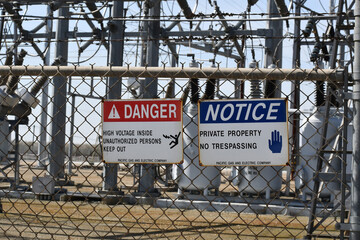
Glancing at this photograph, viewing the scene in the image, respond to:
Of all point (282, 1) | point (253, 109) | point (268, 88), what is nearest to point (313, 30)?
point (282, 1)

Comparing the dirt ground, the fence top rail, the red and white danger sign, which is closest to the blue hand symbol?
the fence top rail

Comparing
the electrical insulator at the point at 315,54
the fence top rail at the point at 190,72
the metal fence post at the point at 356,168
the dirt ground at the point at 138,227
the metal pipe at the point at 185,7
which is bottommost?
the dirt ground at the point at 138,227

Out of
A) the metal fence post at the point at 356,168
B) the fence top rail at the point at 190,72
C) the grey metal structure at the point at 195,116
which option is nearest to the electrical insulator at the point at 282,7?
the grey metal structure at the point at 195,116

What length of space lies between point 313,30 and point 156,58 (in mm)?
3194

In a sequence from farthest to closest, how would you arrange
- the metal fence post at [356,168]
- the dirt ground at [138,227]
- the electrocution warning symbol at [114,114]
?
the dirt ground at [138,227] → the electrocution warning symbol at [114,114] → the metal fence post at [356,168]

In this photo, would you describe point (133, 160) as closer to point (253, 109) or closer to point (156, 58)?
point (253, 109)

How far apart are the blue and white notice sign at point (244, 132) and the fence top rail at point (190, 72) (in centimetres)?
20

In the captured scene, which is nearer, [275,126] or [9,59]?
[275,126]

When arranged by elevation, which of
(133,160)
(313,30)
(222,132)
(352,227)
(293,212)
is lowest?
(293,212)

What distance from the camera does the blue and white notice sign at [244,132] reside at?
2.97m

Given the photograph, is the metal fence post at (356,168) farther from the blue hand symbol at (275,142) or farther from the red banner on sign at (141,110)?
the red banner on sign at (141,110)

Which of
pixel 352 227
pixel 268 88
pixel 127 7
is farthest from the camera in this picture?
pixel 127 7

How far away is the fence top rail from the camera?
10.1 feet

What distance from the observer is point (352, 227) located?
2.87 m
